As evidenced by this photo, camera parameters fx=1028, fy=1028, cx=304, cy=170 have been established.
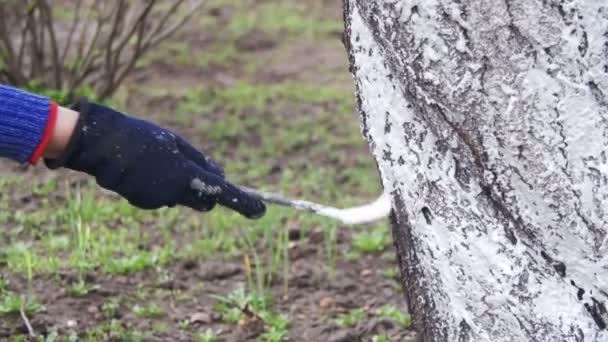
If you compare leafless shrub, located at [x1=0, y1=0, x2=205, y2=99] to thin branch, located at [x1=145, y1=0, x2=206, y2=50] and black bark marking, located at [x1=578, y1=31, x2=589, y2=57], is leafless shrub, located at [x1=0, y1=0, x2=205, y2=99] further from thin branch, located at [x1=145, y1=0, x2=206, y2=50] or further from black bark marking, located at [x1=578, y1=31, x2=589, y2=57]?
black bark marking, located at [x1=578, y1=31, x2=589, y2=57]

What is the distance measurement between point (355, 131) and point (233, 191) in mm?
2608

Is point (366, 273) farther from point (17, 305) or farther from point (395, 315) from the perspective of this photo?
point (17, 305)

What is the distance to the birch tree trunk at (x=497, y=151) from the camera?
157cm

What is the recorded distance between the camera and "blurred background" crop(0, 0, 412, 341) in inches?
101

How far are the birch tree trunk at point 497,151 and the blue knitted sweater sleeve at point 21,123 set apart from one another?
1.88 ft

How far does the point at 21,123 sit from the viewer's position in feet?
5.97

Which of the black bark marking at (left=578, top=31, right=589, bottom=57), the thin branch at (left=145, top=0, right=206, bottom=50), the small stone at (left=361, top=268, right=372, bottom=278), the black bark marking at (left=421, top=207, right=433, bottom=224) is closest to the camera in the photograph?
the black bark marking at (left=578, top=31, right=589, bottom=57)

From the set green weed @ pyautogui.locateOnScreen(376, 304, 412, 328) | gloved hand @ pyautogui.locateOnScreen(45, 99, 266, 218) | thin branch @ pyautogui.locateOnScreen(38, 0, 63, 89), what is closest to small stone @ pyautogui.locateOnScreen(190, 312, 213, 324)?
green weed @ pyautogui.locateOnScreen(376, 304, 412, 328)

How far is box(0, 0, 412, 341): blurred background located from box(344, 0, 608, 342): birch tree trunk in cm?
84

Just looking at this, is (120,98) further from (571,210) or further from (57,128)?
(571,210)

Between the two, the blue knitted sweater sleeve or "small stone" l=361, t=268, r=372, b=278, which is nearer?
the blue knitted sweater sleeve

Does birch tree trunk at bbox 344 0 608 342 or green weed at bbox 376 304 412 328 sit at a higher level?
birch tree trunk at bbox 344 0 608 342

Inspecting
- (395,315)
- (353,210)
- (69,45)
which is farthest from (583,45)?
(69,45)

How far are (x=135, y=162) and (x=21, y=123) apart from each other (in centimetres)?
21
